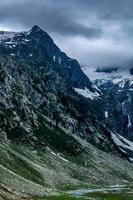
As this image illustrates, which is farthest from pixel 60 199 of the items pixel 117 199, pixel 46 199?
pixel 117 199

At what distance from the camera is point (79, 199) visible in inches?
6476

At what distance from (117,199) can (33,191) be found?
36124 millimetres

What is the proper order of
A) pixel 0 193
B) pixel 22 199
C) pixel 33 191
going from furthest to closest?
pixel 33 191, pixel 22 199, pixel 0 193

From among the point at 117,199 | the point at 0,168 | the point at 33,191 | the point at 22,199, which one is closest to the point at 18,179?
the point at 0,168

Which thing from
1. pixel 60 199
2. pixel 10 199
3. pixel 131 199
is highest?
pixel 10 199

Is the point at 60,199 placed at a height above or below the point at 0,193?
below

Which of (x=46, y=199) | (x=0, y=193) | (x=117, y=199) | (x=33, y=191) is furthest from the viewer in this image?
(x=117, y=199)

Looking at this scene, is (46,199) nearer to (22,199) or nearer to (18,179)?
(22,199)

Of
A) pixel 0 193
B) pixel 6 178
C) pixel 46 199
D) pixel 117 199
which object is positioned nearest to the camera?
pixel 0 193

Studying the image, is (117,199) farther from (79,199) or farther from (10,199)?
(10,199)

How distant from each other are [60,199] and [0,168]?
152 ft

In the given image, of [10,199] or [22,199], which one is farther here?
[22,199]

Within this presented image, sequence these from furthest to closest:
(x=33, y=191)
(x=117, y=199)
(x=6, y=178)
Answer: (x=117, y=199)
(x=6, y=178)
(x=33, y=191)

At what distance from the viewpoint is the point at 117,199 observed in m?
183
